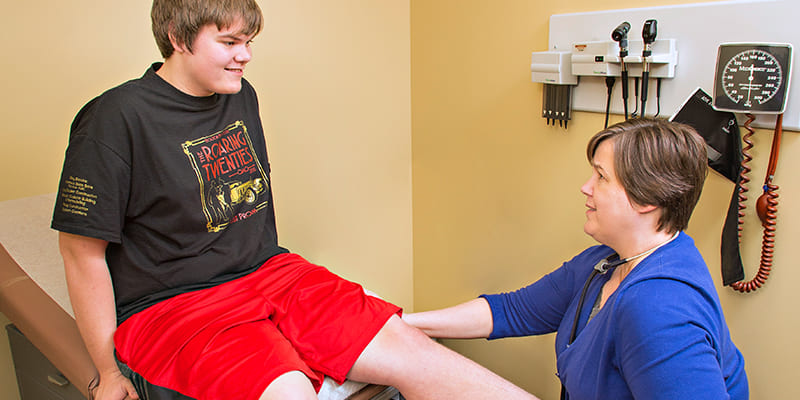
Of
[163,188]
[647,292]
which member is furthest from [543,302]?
[163,188]

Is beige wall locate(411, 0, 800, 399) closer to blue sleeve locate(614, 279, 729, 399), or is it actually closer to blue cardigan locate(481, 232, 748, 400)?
blue cardigan locate(481, 232, 748, 400)

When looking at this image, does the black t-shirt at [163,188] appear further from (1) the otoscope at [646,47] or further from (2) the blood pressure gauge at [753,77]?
(2) the blood pressure gauge at [753,77]

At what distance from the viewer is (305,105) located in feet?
5.94

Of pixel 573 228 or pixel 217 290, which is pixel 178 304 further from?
pixel 573 228

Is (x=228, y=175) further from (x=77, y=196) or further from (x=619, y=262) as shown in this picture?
(x=619, y=262)

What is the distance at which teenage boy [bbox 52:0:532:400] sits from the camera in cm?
108

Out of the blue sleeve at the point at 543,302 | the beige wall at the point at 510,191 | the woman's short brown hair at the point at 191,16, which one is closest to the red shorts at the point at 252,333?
the blue sleeve at the point at 543,302

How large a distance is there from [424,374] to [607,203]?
1.55 ft

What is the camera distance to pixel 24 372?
1.48 meters

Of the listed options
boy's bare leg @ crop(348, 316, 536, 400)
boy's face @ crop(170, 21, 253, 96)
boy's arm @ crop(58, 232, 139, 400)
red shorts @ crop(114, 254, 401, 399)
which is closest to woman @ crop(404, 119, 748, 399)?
boy's bare leg @ crop(348, 316, 536, 400)

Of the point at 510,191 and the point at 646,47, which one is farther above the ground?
the point at 646,47

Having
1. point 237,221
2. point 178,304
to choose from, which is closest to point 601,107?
point 237,221

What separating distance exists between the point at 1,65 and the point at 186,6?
556mm

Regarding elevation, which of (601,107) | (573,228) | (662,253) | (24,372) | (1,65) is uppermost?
(1,65)
